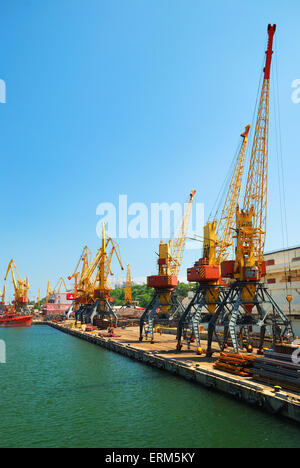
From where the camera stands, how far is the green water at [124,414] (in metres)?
22.4

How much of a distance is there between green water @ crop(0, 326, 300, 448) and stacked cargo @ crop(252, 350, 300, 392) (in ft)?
10.7

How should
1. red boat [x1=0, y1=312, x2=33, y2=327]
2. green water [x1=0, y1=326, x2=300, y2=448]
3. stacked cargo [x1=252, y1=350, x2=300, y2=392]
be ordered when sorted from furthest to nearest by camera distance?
red boat [x1=0, y1=312, x2=33, y2=327]
stacked cargo [x1=252, y1=350, x2=300, y2=392]
green water [x1=0, y1=326, x2=300, y2=448]

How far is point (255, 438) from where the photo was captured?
73.1 feet

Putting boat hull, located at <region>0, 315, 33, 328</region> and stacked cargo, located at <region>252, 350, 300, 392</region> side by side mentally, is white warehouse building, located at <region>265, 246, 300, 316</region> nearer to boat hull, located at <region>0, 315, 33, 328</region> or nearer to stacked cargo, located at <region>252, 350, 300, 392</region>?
stacked cargo, located at <region>252, 350, 300, 392</region>

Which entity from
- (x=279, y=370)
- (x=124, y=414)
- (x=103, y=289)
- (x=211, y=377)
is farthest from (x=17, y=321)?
(x=279, y=370)

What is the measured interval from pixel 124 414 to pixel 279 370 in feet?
44.9

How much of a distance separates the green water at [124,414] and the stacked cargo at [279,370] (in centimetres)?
327

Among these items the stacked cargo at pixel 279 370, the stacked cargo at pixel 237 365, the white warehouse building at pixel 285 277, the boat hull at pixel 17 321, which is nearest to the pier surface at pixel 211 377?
the stacked cargo at pixel 279 370

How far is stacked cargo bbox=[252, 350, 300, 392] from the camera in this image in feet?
89.5

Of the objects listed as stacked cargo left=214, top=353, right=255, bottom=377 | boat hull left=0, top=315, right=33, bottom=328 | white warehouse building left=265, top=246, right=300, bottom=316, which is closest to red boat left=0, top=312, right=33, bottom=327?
boat hull left=0, top=315, right=33, bottom=328

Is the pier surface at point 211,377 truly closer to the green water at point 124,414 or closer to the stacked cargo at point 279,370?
the stacked cargo at point 279,370

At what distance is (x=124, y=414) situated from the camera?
27578 mm
